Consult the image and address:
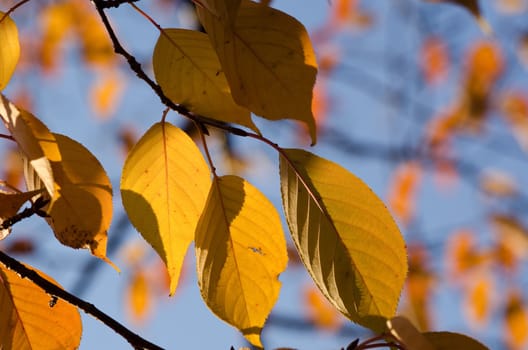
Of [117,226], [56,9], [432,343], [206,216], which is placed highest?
[56,9]

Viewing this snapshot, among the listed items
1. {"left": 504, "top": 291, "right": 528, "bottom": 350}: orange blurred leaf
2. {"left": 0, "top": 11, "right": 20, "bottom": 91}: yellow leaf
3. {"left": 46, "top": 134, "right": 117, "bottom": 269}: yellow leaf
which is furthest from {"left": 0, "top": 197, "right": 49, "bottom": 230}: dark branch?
{"left": 504, "top": 291, "right": 528, "bottom": 350}: orange blurred leaf

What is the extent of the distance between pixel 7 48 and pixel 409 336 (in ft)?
1.50

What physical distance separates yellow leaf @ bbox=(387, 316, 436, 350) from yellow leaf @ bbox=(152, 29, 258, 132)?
0.77 ft

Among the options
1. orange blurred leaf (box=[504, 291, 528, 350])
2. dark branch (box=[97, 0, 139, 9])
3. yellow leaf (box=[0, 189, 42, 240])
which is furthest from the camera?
orange blurred leaf (box=[504, 291, 528, 350])

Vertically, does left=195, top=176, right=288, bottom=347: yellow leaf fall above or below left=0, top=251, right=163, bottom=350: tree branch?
above

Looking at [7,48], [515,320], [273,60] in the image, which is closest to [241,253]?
[273,60]

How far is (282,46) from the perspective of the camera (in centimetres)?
60

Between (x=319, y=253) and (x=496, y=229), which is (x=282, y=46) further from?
(x=496, y=229)

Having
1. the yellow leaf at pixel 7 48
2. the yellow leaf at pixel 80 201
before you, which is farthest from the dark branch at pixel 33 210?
the yellow leaf at pixel 7 48

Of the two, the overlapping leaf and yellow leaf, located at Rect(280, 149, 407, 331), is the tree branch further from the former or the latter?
yellow leaf, located at Rect(280, 149, 407, 331)

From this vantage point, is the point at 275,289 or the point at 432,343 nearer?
the point at 432,343

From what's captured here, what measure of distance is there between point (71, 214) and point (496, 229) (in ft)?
14.3

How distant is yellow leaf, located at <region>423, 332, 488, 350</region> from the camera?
52 cm

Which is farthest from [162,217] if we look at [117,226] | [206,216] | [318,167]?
[117,226]
